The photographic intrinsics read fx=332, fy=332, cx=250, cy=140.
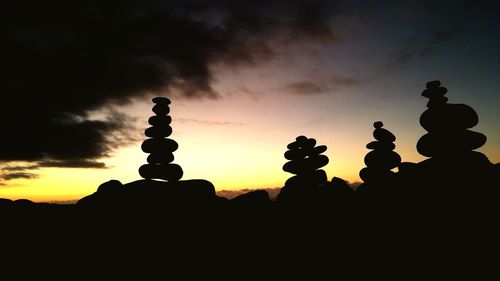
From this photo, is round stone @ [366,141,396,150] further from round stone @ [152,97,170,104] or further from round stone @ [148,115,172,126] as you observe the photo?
round stone @ [152,97,170,104]

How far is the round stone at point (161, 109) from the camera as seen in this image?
77.9 ft

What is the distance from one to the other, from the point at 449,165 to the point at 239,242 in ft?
42.5

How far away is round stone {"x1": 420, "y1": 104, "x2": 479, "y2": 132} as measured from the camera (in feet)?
66.7

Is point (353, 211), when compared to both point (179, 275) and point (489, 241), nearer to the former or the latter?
Answer: point (489, 241)

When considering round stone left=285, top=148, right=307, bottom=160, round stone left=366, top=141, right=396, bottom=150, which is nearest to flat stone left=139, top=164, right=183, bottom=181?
round stone left=285, top=148, right=307, bottom=160

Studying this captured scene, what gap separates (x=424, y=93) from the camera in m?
21.8

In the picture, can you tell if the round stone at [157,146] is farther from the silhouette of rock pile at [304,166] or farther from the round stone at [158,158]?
the silhouette of rock pile at [304,166]

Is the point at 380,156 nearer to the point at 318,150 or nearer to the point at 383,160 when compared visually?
the point at 383,160

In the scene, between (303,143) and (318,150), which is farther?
(303,143)

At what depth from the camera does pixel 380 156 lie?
26375mm

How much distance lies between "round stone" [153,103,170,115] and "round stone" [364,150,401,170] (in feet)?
53.1

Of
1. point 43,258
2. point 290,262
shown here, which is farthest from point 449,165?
point 43,258

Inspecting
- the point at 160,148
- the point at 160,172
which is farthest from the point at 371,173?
the point at 160,148

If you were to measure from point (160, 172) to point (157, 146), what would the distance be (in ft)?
6.00
